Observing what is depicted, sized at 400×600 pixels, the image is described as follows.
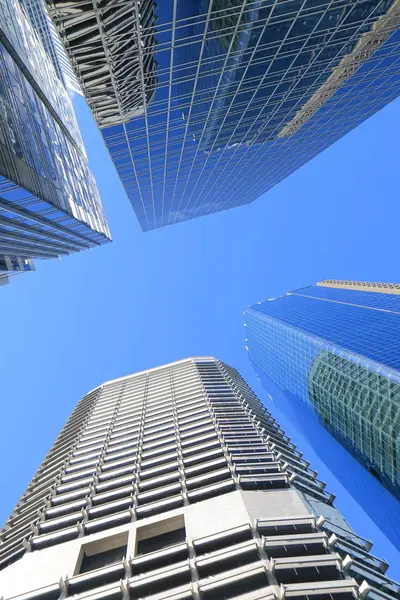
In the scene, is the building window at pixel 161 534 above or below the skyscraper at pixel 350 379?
above

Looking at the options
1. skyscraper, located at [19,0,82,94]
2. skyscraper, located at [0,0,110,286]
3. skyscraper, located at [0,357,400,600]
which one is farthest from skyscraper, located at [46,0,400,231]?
skyscraper, located at [19,0,82,94]

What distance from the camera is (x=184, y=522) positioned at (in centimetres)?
3359

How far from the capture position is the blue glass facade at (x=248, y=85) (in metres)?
31.8

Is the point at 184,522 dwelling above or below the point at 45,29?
below

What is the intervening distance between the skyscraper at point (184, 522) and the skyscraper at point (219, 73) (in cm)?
3338

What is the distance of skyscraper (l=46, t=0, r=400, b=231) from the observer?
29578 mm

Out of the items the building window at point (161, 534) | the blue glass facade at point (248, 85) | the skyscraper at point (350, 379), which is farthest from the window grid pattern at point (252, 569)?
the blue glass facade at point (248, 85)

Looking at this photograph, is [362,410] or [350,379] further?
[350,379]

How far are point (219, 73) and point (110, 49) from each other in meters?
12.3

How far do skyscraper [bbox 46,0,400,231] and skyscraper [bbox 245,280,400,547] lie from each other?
36441 millimetres

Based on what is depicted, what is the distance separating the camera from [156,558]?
2792cm

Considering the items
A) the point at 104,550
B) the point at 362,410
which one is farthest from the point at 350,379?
the point at 104,550

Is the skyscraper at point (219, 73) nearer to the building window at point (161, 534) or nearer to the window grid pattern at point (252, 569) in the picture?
the window grid pattern at point (252, 569)

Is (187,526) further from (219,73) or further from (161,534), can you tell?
(219,73)
